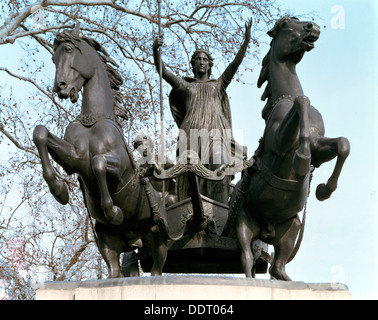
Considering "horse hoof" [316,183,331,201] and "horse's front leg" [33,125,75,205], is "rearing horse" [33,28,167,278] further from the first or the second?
"horse hoof" [316,183,331,201]

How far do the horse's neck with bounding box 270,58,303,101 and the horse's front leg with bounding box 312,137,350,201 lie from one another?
0.77m

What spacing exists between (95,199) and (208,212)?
56.8 inches

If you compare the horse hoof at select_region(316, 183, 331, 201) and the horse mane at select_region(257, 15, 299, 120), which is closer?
the horse hoof at select_region(316, 183, 331, 201)

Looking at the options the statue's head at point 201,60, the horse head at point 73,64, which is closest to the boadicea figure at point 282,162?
the statue's head at point 201,60

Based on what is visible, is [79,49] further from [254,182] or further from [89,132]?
[254,182]

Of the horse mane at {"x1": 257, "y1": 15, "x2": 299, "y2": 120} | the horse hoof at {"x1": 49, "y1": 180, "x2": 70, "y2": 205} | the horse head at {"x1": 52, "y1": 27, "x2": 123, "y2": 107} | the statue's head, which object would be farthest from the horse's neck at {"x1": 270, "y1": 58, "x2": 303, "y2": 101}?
the horse hoof at {"x1": 49, "y1": 180, "x2": 70, "y2": 205}

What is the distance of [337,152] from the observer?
8.11 metres

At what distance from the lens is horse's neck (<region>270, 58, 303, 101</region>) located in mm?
8867

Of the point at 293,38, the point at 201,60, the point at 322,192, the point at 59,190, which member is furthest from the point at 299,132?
the point at 201,60

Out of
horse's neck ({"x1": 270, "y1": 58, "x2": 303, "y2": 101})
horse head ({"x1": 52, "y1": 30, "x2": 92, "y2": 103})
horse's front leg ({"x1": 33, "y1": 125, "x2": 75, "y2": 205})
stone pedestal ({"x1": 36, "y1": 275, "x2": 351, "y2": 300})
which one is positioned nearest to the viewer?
stone pedestal ({"x1": 36, "y1": 275, "x2": 351, "y2": 300})

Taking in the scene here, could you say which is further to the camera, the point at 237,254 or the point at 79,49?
the point at 237,254

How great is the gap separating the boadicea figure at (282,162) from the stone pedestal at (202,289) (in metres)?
0.83
